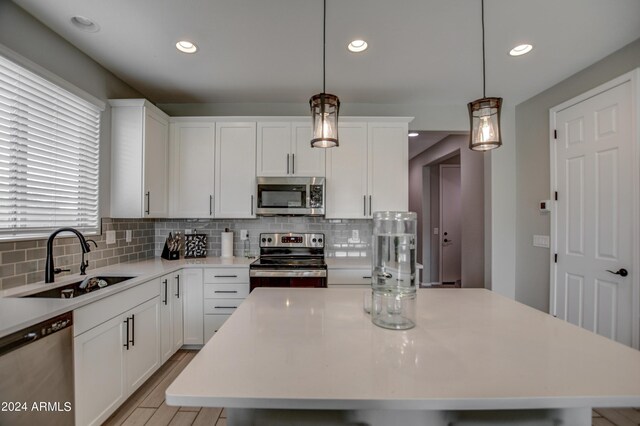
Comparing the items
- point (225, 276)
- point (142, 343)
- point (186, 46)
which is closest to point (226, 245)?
point (225, 276)

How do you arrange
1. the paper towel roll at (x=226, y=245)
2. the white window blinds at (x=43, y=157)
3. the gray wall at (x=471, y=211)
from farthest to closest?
the gray wall at (x=471, y=211) → the paper towel roll at (x=226, y=245) → the white window blinds at (x=43, y=157)

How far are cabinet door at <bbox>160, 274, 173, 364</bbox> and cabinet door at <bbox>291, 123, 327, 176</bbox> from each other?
1613 mm

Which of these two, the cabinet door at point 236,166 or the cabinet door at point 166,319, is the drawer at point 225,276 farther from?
the cabinet door at point 236,166

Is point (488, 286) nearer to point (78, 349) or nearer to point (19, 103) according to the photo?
point (78, 349)

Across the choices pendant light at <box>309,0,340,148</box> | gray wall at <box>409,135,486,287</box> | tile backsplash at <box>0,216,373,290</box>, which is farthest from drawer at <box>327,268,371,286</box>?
gray wall at <box>409,135,486,287</box>

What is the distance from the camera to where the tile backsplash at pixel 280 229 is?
3439 millimetres

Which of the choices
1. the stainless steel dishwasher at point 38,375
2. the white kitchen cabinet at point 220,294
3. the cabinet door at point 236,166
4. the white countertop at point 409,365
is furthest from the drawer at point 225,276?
the white countertop at point 409,365

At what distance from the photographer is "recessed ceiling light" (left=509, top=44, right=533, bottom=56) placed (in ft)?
7.48

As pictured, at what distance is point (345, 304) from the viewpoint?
59.0 inches

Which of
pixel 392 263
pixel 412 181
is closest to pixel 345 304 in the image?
pixel 392 263

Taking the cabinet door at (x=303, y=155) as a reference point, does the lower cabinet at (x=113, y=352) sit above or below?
below

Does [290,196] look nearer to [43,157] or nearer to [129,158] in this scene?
[129,158]

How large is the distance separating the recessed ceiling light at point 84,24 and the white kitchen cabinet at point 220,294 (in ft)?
6.81

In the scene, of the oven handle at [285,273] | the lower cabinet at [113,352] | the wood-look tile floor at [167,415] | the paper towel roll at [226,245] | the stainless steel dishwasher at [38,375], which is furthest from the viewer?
the paper towel roll at [226,245]
